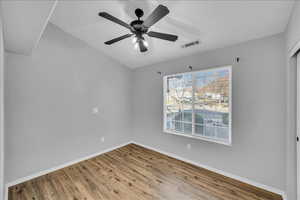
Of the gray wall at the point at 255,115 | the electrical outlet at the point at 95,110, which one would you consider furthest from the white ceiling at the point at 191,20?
the electrical outlet at the point at 95,110

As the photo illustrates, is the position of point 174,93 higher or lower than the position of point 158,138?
higher

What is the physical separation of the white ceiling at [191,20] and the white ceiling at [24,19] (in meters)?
0.80

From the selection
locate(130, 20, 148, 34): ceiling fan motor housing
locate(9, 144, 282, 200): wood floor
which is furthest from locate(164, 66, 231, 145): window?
locate(130, 20, 148, 34): ceiling fan motor housing

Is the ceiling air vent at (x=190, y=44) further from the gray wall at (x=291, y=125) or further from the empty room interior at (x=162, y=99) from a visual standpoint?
the gray wall at (x=291, y=125)

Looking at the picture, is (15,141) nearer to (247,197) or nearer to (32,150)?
(32,150)

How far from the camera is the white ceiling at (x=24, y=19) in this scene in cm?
118

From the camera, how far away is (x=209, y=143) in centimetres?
258

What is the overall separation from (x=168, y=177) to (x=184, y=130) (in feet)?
3.73

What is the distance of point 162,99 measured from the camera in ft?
11.2

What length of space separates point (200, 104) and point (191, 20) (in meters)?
1.65

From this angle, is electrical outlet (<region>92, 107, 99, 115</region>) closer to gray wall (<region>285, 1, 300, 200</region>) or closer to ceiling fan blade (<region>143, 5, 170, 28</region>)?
ceiling fan blade (<region>143, 5, 170, 28</region>)

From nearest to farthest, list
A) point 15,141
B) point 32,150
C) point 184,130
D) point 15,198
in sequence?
point 15,198 → point 15,141 → point 32,150 → point 184,130

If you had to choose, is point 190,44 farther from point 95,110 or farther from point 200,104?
point 95,110

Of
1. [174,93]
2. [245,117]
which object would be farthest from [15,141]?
[245,117]
